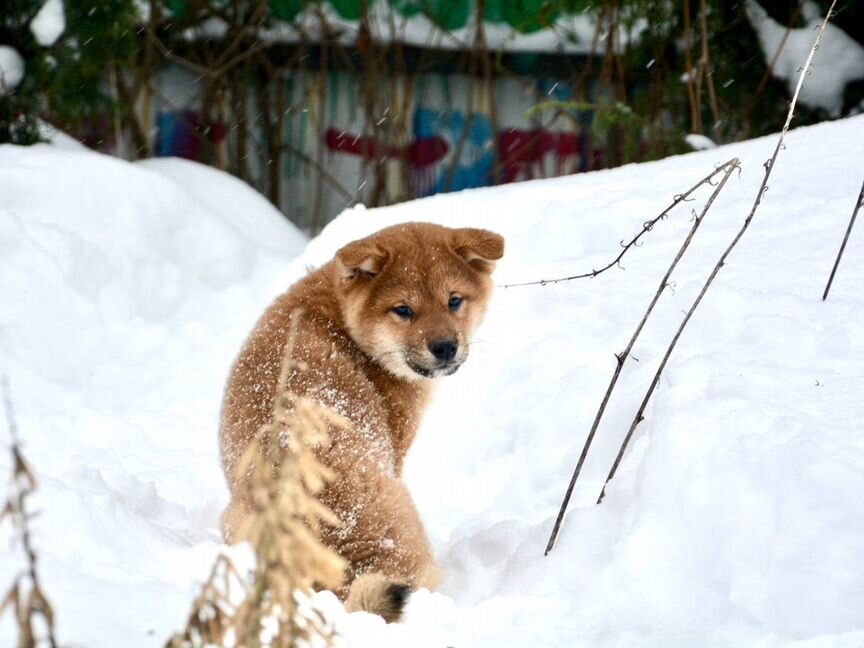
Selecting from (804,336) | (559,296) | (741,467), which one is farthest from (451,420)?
(741,467)

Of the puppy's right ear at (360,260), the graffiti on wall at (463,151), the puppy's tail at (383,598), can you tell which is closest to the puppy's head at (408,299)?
the puppy's right ear at (360,260)

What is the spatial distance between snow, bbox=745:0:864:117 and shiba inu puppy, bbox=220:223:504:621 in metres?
3.77

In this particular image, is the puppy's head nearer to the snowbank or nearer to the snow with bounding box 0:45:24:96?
the snowbank

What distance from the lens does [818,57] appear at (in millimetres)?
7160

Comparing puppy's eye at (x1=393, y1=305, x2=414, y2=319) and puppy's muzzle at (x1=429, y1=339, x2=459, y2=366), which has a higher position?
puppy's eye at (x1=393, y1=305, x2=414, y2=319)

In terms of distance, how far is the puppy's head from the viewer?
404 centimetres

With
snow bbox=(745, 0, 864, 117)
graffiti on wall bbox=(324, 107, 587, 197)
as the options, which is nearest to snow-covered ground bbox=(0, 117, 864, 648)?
snow bbox=(745, 0, 864, 117)

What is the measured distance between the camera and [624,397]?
408 centimetres

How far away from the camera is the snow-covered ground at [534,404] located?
2758 mm

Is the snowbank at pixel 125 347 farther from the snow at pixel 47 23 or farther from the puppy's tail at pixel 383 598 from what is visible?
the snow at pixel 47 23

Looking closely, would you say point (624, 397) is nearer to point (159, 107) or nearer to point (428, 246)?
point (428, 246)

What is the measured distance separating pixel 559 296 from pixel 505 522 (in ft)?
5.38

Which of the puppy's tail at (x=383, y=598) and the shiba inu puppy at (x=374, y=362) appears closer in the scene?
the puppy's tail at (x=383, y=598)

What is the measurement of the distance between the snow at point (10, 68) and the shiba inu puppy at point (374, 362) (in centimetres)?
393
